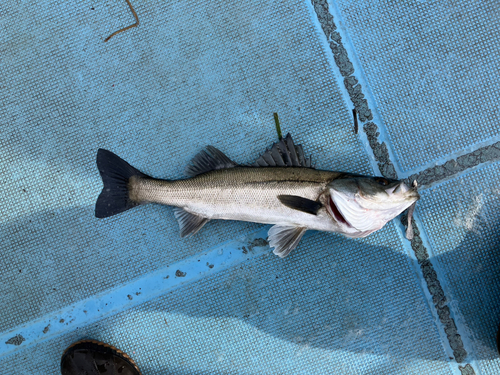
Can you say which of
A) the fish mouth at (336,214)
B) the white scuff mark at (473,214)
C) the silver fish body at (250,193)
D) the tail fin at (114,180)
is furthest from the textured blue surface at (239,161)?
the fish mouth at (336,214)

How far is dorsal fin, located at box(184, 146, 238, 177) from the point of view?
2296 mm

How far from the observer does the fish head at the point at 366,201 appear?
1.92 metres

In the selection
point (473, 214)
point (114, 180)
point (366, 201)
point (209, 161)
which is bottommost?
point (473, 214)

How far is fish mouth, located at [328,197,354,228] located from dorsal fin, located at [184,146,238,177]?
28.3 inches

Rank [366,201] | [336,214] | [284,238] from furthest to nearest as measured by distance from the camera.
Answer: [284,238], [336,214], [366,201]

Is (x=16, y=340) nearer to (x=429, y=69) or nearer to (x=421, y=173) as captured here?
(x=421, y=173)

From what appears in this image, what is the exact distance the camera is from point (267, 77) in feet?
8.03

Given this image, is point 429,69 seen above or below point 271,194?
above

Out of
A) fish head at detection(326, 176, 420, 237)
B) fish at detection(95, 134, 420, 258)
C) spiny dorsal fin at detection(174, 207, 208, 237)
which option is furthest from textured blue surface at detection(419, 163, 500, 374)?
spiny dorsal fin at detection(174, 207, 208, 237)

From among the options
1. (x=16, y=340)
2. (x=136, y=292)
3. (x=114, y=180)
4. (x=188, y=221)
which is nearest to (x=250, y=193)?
(x=188, y=221)

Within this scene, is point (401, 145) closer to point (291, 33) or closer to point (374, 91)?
point (374, 91)

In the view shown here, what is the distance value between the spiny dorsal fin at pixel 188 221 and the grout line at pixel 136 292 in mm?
241

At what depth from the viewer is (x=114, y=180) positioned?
2350 mm

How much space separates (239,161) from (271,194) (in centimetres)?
46
